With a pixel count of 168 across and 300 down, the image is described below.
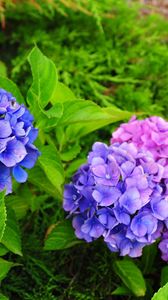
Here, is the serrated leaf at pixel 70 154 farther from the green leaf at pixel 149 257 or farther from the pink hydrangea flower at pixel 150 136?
the green leaf at pixel 149 257

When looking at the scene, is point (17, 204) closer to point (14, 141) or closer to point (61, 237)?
point (61, 237)

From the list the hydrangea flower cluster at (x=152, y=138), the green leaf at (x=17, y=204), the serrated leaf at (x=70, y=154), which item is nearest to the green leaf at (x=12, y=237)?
the green leaf at (x=17, y=204)

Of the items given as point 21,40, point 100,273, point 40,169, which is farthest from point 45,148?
point 21,40

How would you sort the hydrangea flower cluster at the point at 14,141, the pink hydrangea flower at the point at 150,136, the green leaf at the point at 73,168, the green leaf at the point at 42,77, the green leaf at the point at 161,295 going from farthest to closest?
the green leaf at the point at 73,168 < the pink hydrangea flower at the point at 150,136 < the green leaf at the point at 42,77 < the hydrangea flower cluster at the point at 14,141 < the green leaf at the point at 161,295

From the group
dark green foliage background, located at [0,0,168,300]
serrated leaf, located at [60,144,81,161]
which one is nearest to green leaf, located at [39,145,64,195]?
serrated leaf, located at [60,144,81,161]

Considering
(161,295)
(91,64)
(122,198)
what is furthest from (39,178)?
(91,64)

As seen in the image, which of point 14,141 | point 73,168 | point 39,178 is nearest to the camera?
point 14,141
